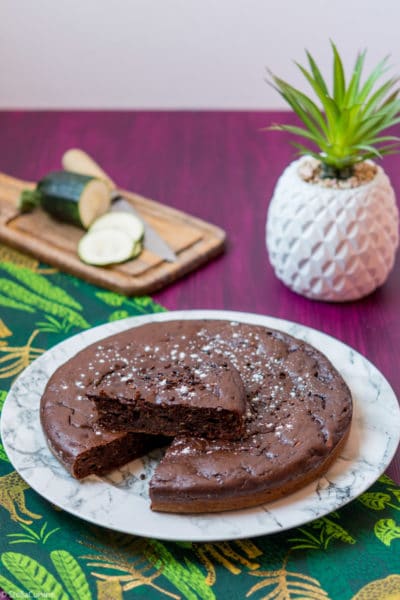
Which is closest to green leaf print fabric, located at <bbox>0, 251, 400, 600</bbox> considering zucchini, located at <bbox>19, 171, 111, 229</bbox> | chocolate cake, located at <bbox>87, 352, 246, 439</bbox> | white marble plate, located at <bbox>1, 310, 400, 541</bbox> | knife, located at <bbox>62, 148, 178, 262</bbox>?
white marble plate, located at <bbox>1, 310, 400, 541</bbox>

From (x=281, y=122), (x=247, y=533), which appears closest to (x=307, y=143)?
(x=281, y=122)

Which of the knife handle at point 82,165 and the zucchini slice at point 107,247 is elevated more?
the knife handle at point 82,165

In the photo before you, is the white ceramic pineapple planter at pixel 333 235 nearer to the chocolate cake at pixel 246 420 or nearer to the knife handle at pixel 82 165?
the chocolate cake at pixel 246 420

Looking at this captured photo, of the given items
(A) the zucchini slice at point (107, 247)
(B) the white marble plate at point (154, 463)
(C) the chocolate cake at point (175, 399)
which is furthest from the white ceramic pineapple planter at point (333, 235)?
(C) the chocolate cake at point (175, 399)

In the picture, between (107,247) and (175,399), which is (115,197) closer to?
(107,247)

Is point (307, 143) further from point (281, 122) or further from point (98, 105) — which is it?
point (98, 105)

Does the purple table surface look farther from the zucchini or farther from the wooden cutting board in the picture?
the zucchini
